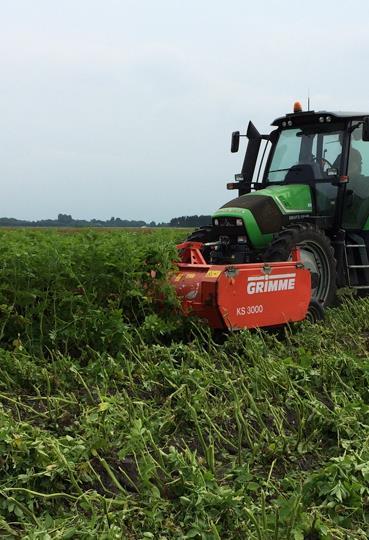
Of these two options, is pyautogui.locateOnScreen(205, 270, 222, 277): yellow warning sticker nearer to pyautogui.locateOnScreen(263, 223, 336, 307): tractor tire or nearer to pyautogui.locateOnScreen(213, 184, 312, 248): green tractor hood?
pyautogui.locateOnScreen(263, 223, 336, 307): tractor tire

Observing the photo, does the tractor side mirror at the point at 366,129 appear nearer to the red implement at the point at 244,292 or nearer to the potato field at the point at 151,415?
the red implement at the point at 244,292

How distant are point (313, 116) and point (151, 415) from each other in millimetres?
5228

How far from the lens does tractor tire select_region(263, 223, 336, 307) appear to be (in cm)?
657

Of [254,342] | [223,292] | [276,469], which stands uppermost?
[223,292]

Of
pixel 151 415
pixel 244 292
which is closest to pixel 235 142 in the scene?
pixel 244 292

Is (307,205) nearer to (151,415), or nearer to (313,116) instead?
(313,116)

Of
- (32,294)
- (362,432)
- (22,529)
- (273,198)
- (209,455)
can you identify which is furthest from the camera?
(273,198)

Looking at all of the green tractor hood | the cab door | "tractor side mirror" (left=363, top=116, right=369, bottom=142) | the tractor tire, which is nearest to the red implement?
the tractor tire

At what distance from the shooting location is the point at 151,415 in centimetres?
355

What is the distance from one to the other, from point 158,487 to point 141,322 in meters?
2.62

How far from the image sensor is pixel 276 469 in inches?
126

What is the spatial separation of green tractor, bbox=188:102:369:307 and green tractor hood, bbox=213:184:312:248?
0.01 m

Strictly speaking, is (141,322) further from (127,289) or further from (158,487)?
(158,487)

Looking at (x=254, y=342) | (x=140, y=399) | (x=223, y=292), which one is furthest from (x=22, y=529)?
(x=223, y=292)
